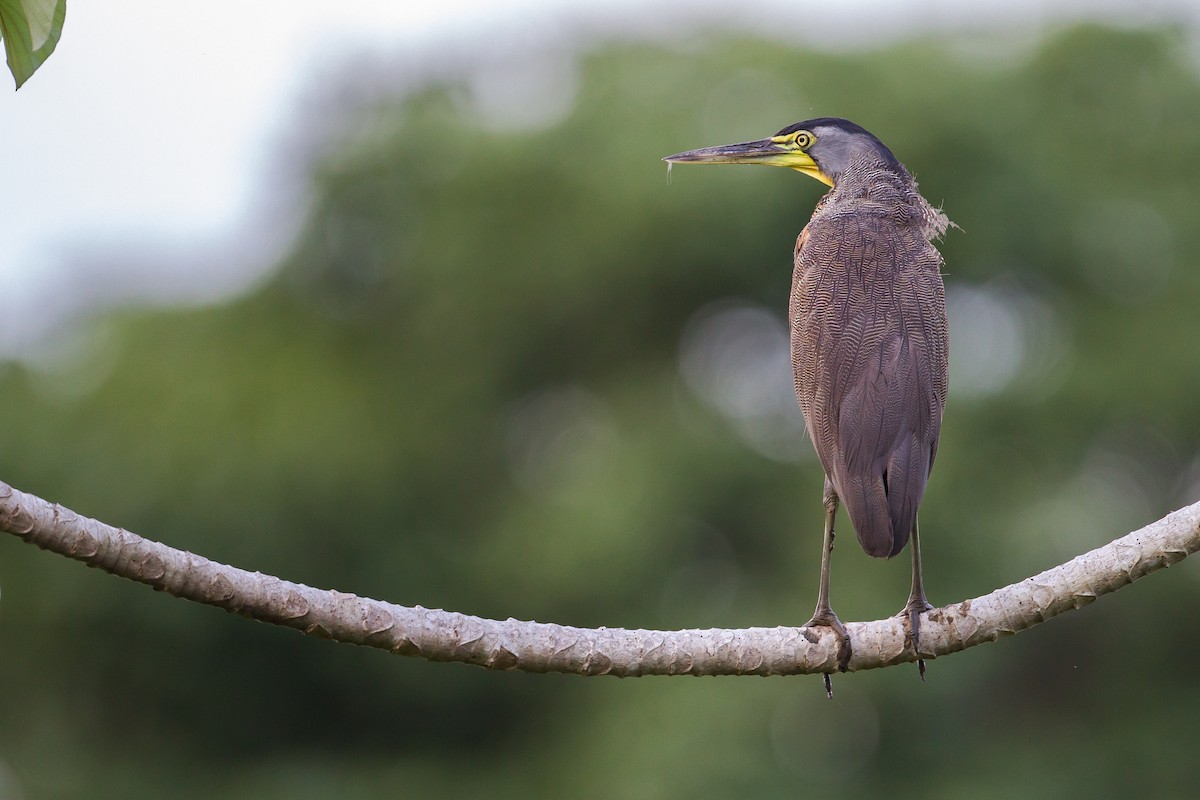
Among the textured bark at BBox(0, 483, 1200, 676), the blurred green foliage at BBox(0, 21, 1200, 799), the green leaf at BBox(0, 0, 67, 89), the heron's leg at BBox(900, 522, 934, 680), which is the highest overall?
the green leaf at BBox(0, 0, 67, 89)

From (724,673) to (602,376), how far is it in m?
11.3

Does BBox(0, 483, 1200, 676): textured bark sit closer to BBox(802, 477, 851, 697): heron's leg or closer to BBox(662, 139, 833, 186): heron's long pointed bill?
BBox(802, 477, 851, 697): heron's leg

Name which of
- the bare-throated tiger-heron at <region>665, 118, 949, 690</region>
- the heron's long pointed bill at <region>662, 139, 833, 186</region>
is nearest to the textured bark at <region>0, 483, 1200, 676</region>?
the bare-throated tiger-heron at <region>665, 118, 949, 690</region>

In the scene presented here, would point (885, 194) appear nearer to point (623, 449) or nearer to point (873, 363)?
point (873, 363)

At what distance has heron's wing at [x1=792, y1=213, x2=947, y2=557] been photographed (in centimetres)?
380

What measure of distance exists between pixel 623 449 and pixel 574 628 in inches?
398

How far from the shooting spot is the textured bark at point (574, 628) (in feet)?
9.07

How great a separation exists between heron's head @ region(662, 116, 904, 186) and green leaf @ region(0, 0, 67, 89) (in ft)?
8.63

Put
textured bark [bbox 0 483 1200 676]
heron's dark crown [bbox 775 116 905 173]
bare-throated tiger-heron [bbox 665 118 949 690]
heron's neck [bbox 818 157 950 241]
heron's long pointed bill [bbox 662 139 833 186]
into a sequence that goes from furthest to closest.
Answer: heron's long pointed bill [bbox 662 139 833 186] → heron's dark crown [bbox 775 116 905 173] → heron's neck [bbox 818 157 950 241] → bare-throated tiger-heron [bbox 665 118 949 690] → textured bark [bbox 0 483 1200 676]

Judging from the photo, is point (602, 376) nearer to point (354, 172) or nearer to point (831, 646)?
point (354, 172)

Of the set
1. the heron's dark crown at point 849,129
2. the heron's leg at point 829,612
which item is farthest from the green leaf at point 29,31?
the heron's dark crown at point 849,129

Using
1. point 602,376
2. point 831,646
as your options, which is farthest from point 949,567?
point 831,646

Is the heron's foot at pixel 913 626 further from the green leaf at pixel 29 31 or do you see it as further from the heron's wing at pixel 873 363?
the green leaf at pixel 29 31

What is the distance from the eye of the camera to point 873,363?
4.05 m
